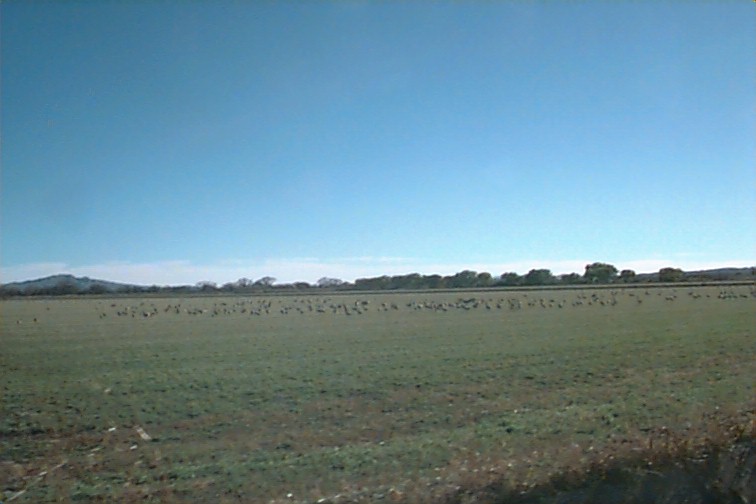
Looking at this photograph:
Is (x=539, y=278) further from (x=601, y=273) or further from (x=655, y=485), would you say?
(x=655, y=485)

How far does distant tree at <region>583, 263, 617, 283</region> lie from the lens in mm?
69588

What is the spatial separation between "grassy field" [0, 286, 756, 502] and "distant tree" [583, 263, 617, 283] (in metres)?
42.8

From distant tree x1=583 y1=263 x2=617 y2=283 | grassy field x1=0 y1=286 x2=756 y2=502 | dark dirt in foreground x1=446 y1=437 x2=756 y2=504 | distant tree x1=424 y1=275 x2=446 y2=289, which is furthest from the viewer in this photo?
distant tree x1=424 y1=275 x2=446 y2=289

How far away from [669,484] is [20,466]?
8195 millimetres

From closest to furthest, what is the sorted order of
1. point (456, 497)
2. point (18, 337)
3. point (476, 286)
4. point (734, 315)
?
point (456, 497), point (18, 337), point (734, 315), point (476, 286)

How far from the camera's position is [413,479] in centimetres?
802

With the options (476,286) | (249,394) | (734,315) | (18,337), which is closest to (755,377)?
(249,394)

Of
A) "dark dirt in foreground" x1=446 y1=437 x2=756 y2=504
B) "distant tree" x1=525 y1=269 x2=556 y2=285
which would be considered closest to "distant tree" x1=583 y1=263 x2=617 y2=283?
"distant tree" x1=525 y1=269 x2=556 y2=285

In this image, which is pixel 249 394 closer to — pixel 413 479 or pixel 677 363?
pixel 413 479

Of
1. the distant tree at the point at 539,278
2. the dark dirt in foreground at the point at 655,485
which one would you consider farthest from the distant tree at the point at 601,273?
the dark dirt in foreground at the point at 655,485

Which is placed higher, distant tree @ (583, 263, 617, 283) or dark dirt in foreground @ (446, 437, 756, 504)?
distant tree @ (583, 263, 617, 283)

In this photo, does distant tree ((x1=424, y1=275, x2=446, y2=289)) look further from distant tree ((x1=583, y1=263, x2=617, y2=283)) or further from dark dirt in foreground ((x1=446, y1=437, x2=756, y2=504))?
dark dirt in foreground ((x1=446, y1=437, x2=756, y2=504))

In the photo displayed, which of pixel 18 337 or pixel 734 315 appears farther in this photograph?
pixel 734 315

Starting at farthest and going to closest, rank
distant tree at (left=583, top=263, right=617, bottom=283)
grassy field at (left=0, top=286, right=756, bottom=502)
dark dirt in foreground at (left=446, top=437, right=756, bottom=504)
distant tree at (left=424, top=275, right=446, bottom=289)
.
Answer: distant tree at (left=424, top=275, right=446, bottom=289)
distant tree at (left=583, top=263, right=617, bottom=283)
grassy field at (left=0, top=286, right=756, bottom=502)
dark dirt in foreground at (left=446, top=437, right=756, bottom=504)
